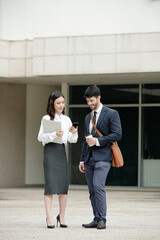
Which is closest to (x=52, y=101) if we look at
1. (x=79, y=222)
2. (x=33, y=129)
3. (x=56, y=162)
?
(x=56, y=162)

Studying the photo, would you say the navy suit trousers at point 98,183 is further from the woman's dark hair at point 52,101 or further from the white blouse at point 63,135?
the woman's dark hair at point 52,101

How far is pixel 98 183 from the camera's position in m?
9.29

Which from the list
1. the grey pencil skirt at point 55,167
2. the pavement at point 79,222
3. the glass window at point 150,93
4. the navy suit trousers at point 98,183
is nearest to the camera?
the pavement at point 79,222

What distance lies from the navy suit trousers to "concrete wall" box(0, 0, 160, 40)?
1149 cm

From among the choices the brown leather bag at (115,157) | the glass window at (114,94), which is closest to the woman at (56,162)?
the brown leather bag at (115,157)

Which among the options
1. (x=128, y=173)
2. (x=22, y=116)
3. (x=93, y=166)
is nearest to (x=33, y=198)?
(x=128, y=173)

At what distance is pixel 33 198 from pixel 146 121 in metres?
5.69

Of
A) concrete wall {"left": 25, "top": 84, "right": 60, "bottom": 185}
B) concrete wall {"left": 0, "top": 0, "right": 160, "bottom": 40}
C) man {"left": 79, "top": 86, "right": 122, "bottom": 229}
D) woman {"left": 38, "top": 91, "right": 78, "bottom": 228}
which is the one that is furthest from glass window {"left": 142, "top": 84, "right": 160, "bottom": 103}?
woman {"left": 38, "top": 91, "right": 78, "bottom": 228}

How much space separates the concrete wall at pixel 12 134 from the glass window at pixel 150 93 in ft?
14.1

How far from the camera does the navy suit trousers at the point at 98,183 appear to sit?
30.3 feet

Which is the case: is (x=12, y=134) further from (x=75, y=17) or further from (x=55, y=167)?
(x=55, y=167)

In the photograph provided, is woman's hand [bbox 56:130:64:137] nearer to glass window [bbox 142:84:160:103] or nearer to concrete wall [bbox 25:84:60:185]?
glass window [bbox 142:84:160:103]

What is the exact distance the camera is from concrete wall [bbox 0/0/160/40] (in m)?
20.6

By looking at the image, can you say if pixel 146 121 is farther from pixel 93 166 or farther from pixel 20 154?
pixel 93 166
